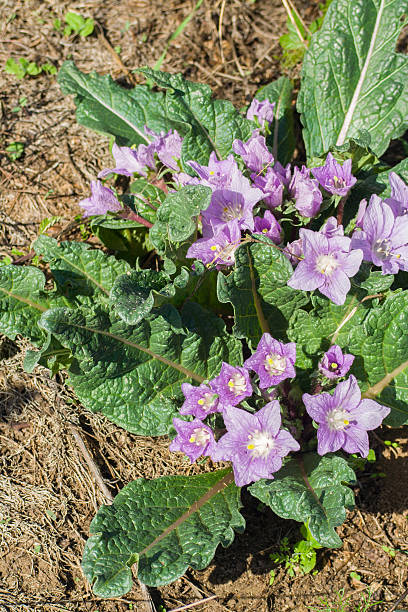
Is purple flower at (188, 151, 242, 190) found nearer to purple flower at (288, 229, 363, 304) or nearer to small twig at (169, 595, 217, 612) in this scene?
purple flower at (288, 229, 363, 304)

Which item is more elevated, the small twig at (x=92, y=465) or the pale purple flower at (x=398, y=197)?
the pale purple flower at (x=398, y=197)

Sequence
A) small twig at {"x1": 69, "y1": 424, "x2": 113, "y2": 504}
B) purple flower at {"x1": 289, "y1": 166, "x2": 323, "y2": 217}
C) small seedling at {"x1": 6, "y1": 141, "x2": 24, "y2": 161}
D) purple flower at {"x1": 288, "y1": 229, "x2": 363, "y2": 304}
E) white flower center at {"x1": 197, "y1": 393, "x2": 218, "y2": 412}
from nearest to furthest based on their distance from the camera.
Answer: purple flower at {"x1": 288, "y1": 229, "x2": 363, "y2": 304} → white flower center at {"x1": 197, "y1": 393, "x2": 218, "y2": 412} → purple flower at {"x1": 289, "y1": 166, "x2": 323, "y2": 217} → small twig at {"x1": 69, "y1": 424, "x2": 113, "y2": 504} → small seedling at {"x1": 6, "y1": 141, "x2": 24, "y2": 161}

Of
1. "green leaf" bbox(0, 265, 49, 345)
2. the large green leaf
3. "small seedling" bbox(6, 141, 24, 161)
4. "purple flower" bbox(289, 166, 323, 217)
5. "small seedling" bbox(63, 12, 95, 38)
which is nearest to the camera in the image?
"purple flower" bbox(289, 166, 323, 217)

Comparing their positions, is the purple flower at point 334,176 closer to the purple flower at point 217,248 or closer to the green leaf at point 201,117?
the purple flower at point 217,248

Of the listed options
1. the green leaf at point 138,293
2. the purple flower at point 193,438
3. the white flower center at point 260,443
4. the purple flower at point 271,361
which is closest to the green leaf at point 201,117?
the green leaf at point 138,293

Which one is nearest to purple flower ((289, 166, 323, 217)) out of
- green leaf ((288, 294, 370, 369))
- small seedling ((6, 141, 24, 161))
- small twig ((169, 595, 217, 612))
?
green leaf ((288, 294, 370, 369))

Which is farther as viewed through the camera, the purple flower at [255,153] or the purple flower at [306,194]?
the purple flower at [255,153]

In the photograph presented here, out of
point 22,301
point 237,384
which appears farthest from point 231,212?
point 22,301
